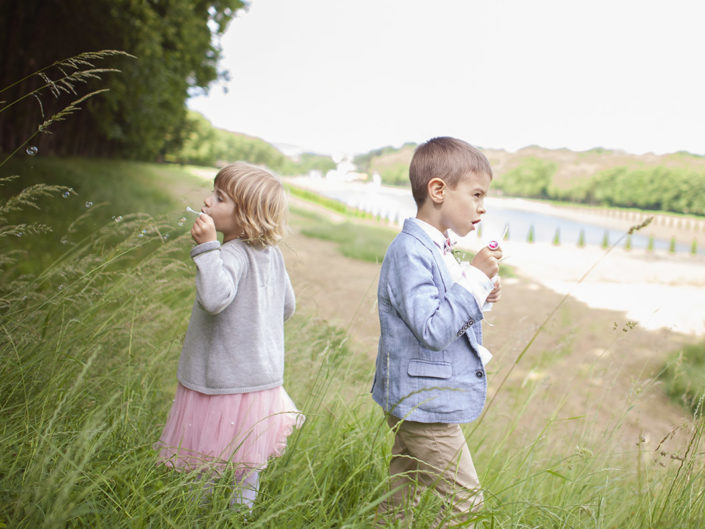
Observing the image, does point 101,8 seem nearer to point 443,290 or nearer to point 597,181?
point 443,290

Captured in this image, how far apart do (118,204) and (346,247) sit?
24.5 ft

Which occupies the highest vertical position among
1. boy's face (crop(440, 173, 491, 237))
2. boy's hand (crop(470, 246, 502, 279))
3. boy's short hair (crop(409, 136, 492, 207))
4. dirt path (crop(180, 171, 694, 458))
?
boy's short hair (crop(409, 136, 492, 207))

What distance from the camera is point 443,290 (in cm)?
170

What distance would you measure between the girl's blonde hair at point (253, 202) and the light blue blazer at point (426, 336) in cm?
47

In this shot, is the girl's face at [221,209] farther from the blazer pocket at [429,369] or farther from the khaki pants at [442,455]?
the khaki pants at [442,455]

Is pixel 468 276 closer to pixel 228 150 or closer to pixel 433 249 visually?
pixel 433 249

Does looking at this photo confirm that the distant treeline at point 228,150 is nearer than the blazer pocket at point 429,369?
No

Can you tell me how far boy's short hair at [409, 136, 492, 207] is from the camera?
175 cm

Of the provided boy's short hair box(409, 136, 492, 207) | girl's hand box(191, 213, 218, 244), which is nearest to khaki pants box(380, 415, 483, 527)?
boy's short hair box(409, 136, 492, 207)

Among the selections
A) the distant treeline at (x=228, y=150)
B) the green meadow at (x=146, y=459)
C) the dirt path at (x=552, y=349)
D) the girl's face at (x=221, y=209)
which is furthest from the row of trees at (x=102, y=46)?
the distant treeline at (x=228, y=150)

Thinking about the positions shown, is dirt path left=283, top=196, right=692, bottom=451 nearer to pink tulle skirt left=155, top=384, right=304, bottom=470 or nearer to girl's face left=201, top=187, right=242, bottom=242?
girl's face left=201, top=187, right=242, bottom=242

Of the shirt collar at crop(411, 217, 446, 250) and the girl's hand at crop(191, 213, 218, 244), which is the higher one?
the shirt collar at crop(411, 217, 446, 250)

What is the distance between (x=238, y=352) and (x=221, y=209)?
1.71ft

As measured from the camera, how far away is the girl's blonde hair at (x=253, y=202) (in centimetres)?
190
